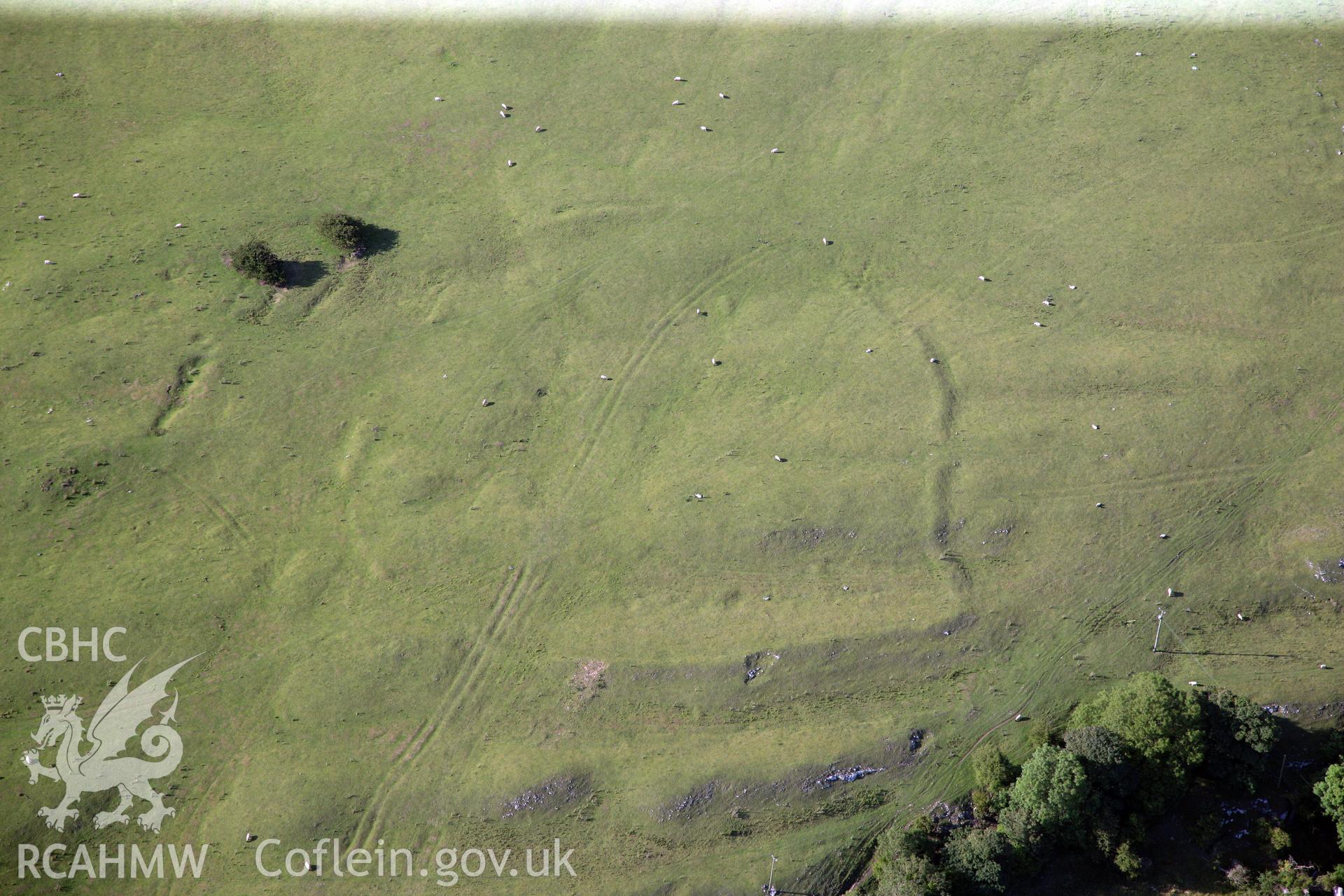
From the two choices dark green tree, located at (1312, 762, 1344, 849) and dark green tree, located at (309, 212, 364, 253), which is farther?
dark green tree, located at (309, 212, 364, 253)

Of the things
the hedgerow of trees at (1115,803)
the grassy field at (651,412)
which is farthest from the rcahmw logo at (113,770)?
the hedgerow of trees at (1115,803)

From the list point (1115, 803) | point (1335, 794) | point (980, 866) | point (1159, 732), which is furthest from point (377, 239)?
point (1335, 794)

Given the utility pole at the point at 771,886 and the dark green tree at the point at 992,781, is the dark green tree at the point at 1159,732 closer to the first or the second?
the dark green tree at the point at 992,781

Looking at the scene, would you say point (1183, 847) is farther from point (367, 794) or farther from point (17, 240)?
point (17, 240)

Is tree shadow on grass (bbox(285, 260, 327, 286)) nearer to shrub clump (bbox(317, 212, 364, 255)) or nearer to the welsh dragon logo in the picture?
shrub clump (bbox(317, 212, 364, 255))

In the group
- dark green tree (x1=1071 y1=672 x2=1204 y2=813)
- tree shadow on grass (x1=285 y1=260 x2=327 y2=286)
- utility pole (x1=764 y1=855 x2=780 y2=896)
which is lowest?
utility pole (x1=764 y1=855 x2=780 y2=896)

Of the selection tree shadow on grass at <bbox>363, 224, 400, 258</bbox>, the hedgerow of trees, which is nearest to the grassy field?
tree shadow on grass at <bbox>363, 224, 400, 258</bbox>

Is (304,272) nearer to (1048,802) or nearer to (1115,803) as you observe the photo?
(1048,802)
